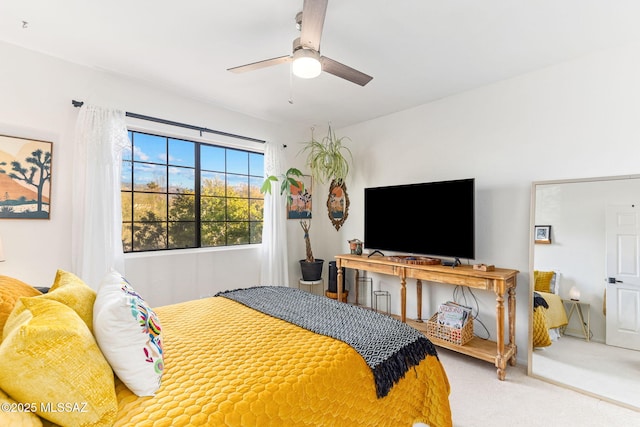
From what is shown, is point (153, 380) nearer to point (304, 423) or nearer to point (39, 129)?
point (304, 423)

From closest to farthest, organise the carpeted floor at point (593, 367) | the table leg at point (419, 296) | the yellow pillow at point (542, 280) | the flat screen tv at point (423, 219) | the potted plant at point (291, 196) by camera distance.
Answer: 1. the carpeted floor at point (593, 367)
2. the yellow pillow at point (542, 280)
3. the flat screen tv at point (423, 219)
4. the table leg at point (419, 296)
5. the potted plant at point (291, 196)

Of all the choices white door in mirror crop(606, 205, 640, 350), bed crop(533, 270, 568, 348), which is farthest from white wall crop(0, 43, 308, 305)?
white door in mirror crop(606, 205, 640, 350)

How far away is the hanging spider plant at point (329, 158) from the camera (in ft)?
13.3

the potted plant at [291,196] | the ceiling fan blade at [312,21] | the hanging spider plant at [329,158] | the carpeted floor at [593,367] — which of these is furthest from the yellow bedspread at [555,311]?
the ceiling fan blade at [312,21]

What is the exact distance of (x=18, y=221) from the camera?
2379 millimetres

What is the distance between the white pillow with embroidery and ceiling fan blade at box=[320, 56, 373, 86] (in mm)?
1719

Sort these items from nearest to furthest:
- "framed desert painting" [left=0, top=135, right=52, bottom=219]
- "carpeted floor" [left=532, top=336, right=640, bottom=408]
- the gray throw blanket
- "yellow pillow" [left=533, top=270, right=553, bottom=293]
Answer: the gray throw blanket < "carpeted floor" [left=532, top=336, right=640, bottom=408] < "framed desert painting" [left=0, top=135, right=52, bottom=219] < "yellow pillow" [left=533, top=270, right=553, bottom=293]

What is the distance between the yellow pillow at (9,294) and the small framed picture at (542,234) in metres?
3.37

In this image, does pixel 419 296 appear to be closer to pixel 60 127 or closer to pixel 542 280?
pixel 542 280

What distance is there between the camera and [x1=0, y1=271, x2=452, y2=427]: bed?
0.90 m

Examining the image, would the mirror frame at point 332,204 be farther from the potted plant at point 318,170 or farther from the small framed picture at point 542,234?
the small framed picture at point 542,234

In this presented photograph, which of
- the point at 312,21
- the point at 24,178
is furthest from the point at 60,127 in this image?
the point at 312,21

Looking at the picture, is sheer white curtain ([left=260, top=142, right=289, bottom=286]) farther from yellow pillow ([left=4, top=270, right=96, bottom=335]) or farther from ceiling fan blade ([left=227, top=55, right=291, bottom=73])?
yellow pillow ([left=4, top=270, right=96, bottom=335])

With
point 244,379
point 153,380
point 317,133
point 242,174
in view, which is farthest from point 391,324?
point 317,133
